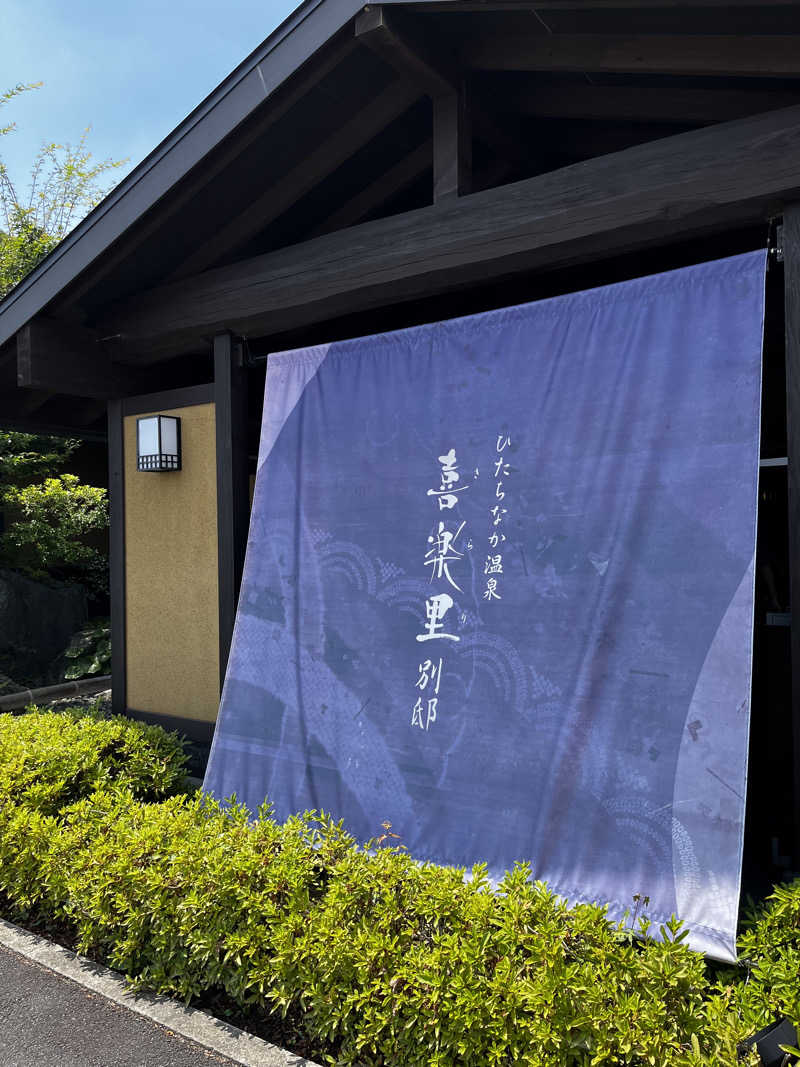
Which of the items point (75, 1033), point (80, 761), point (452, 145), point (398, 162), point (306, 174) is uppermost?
point (398, 162)

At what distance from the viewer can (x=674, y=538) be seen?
11.2ft

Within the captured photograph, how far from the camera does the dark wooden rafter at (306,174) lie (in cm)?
471

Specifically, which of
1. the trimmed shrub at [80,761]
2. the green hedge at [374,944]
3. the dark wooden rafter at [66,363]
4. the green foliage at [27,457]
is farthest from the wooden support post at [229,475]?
the green foliage at [27,457]

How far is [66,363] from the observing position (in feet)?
19.7

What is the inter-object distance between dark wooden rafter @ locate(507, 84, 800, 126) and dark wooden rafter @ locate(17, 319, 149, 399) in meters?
3.62

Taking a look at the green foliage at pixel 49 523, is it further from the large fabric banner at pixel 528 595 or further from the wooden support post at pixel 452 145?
the wooden support post at pixel 452 145

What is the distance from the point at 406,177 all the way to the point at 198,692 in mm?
4177

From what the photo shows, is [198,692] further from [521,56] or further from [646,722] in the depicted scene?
[521,56]

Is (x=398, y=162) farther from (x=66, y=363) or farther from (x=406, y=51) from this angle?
(x=66, y=363)

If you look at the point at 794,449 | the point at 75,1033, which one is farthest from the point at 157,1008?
the point at 794,449

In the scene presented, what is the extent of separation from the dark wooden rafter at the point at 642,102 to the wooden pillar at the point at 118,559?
4.01 metres

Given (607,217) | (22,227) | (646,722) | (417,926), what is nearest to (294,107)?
→ (607,217)

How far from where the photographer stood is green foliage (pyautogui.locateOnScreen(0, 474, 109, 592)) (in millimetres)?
11883

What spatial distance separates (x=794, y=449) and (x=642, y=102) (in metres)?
2.38
